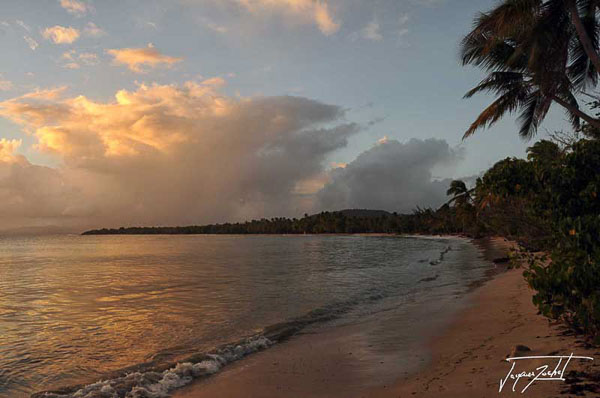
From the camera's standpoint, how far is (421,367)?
26.1ft

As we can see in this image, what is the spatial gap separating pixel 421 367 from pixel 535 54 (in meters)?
12.8

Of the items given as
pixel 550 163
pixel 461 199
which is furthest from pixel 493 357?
pixel 461 199

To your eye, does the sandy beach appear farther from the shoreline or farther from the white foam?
the white foam

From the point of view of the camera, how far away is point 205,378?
8.44 metres

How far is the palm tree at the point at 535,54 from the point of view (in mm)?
12906

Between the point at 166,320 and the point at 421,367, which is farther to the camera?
the point at 166,320

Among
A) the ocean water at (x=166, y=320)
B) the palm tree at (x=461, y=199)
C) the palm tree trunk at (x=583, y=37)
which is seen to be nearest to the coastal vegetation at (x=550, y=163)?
the palm tree trunk at (x=583, y=37)

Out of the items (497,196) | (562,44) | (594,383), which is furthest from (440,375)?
(562,44)

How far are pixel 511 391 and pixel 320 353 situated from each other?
196 inches

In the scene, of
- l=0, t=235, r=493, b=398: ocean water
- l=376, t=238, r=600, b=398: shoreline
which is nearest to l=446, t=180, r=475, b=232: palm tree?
l=0, t=235, r=493, b=398: ocean water

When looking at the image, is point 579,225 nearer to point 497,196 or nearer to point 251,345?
point 497,196

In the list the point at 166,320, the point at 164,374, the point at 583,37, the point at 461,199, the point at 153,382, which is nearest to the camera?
the point at 153,382

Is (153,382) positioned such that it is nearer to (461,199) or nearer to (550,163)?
(550,163)

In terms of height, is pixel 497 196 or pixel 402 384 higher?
pixel 497 196
